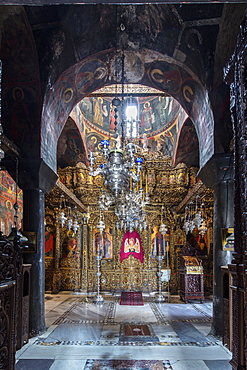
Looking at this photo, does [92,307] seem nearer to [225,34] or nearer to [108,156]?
[108,156]

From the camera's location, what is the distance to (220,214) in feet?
25.3

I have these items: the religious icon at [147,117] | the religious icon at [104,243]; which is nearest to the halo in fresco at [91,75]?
the religious icon at [147,117]

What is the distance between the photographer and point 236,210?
3.56 m

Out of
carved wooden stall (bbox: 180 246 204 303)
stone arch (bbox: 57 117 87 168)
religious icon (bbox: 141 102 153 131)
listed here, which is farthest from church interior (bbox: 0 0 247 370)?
religious icon (bbox: 141 102 153 131)

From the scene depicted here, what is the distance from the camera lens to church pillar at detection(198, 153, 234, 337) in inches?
291

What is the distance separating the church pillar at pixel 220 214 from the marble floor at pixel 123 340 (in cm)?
62

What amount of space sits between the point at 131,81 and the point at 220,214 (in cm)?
436

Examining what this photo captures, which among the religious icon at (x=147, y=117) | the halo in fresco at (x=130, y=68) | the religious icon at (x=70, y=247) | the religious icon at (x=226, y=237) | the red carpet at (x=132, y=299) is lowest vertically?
the red carpet at (x=132, y=299)

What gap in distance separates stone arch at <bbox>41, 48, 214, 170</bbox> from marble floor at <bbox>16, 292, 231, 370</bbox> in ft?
13.2

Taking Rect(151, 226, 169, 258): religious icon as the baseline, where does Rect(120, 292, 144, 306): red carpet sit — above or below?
below

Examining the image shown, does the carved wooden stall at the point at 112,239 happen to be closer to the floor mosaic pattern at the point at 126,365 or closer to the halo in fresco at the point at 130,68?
the halo in fresco at the point at 130,68

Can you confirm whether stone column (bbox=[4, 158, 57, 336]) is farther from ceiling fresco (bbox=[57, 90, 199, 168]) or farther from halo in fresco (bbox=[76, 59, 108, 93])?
ceiling fresco (bbox=[57, 90, 199, 168])

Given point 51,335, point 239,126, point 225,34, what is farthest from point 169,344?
point 225,34

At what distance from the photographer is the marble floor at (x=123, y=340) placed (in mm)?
5809
